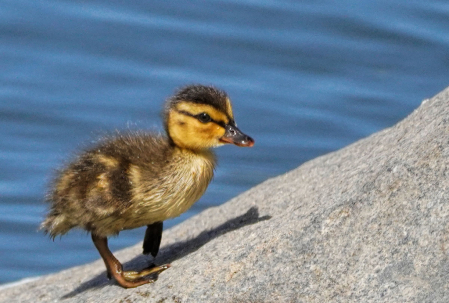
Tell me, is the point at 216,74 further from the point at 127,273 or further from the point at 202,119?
the point at 127,273

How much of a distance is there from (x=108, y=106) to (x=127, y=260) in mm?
3990

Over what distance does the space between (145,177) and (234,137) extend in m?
0.55

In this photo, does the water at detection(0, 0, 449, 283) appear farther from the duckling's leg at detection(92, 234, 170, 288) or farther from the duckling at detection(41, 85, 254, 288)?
the duckling's leg at detection(92, 234, 170, 288)

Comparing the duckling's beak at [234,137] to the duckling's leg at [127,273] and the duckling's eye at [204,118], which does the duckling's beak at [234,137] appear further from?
the duckling's leg at [127,273]

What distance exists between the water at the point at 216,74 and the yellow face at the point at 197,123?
3.62m

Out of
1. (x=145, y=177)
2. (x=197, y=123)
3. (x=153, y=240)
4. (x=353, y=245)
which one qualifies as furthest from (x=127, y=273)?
(x=353, y=245)

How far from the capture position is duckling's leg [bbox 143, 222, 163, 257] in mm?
5660

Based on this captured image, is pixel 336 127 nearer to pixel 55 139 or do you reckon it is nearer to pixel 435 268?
pixel 55 139

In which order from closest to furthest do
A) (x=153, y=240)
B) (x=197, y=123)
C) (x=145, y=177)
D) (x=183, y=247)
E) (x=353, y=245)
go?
1. (x=353, y=245)
2. (x=145, y=177)
3. (x=197, y=123)
4. (x=153, y=240)
5. (x=183, y=247)

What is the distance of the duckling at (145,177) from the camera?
5.25 metres

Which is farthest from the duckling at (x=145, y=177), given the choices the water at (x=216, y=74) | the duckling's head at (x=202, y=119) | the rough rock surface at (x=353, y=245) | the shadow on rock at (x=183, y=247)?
the water at (x=216, y=74)

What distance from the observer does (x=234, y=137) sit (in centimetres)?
550

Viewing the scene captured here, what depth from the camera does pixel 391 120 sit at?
1030 cm

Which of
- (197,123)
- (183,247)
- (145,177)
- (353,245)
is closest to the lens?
(353,245)
